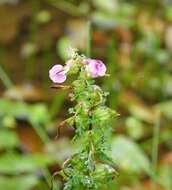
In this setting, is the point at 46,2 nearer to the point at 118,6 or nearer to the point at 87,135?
the point at 118,6

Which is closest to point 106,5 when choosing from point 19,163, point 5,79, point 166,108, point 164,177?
point 166,108

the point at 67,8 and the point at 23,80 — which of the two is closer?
the point at 23,80

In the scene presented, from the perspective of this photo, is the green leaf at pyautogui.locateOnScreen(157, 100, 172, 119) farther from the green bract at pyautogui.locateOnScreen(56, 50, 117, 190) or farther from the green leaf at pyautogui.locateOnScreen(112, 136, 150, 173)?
the green bract at pyautogui.locateOnScreen(56, 50, 117, 190)

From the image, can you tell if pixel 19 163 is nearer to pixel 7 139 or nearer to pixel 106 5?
pixel 7 139

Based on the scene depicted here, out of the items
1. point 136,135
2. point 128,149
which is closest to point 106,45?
point 136,135

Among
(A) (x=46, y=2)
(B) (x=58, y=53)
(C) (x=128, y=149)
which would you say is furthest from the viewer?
(A) (x=46, y=2)

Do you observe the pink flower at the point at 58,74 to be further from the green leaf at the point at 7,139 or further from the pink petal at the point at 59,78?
the green leaf at the point at 7,139

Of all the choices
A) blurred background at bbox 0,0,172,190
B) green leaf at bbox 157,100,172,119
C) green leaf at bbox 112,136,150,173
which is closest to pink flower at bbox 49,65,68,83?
blurred background at bbox 0,0,172,190

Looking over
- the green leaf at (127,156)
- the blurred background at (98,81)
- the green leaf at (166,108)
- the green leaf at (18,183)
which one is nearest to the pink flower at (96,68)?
the blurred background at (98,81)
